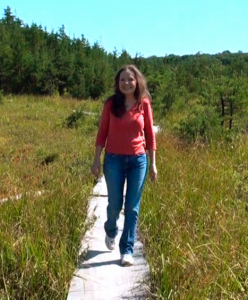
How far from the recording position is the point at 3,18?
50219 mm

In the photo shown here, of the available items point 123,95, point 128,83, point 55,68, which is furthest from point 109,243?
point 55,68

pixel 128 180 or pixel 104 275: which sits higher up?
pixel 128 180

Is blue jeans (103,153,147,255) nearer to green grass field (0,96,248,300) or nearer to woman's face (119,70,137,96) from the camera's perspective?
green grass field (0,96,248,300)

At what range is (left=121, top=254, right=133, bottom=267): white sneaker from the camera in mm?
4363

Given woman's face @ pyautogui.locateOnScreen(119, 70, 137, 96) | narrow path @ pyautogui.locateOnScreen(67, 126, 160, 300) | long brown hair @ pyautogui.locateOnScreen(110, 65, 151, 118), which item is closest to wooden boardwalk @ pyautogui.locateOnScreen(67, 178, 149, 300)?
narrow path @ pyautogui.locateOnScreen(67, 126, 160, 300)

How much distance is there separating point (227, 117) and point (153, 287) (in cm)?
870

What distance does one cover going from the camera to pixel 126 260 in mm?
4367

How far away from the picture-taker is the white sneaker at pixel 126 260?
172 inches

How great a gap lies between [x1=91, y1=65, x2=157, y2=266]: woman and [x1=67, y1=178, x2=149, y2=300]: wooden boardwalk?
16cm

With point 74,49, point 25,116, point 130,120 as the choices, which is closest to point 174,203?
point 130,120

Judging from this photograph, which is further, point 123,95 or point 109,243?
point 109,243

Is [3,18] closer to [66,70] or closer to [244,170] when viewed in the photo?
[66,70]

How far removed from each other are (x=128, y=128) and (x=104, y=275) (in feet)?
4.22

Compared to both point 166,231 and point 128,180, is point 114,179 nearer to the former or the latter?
point 128,180
